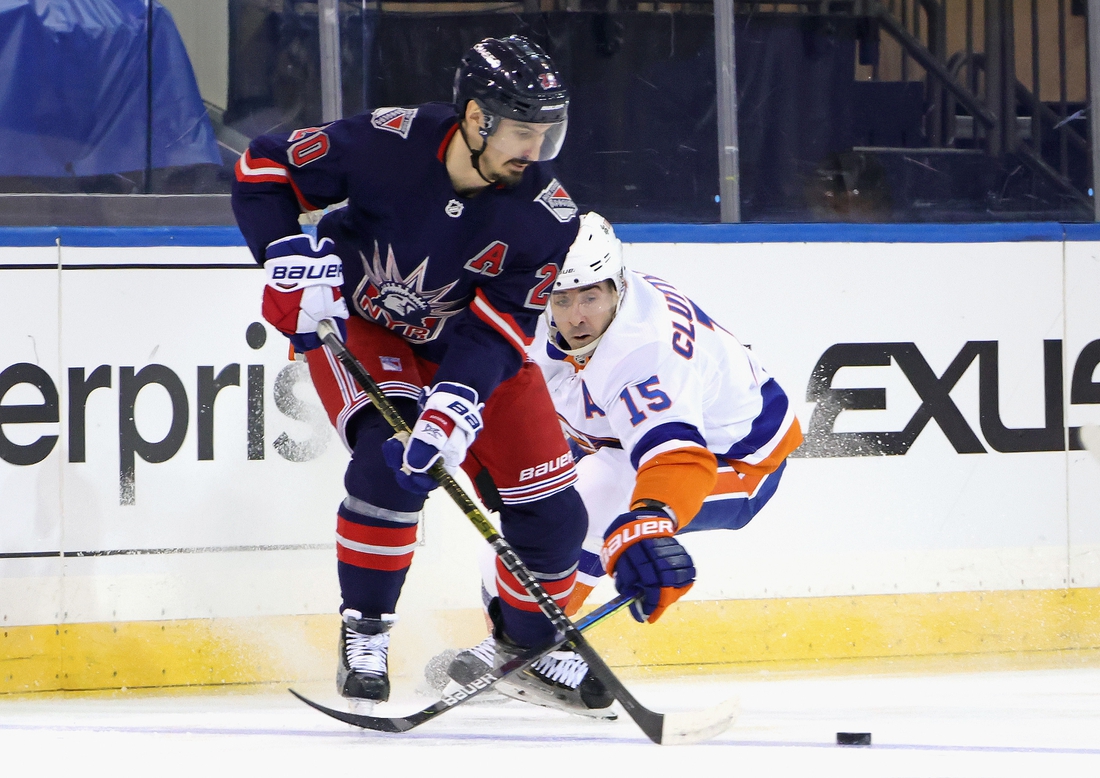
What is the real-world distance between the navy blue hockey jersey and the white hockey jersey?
0.29 metres

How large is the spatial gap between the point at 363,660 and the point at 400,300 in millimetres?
644

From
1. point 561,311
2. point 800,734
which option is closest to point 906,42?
point 561,311

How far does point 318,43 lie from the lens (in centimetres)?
324

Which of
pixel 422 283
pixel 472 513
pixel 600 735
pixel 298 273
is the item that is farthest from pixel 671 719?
pixel 298 273

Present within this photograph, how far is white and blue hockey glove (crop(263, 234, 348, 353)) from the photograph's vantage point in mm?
2139

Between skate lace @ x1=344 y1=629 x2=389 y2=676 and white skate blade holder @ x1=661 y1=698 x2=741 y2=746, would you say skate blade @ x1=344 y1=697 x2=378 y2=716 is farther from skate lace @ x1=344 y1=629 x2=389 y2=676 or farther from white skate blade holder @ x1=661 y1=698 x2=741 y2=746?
white skate blade holder @ x1=661 y1=698 x2=741 y2=746

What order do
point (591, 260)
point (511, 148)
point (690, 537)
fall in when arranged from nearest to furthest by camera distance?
point (511, 148)
point (591, 260)
point (690, 537)

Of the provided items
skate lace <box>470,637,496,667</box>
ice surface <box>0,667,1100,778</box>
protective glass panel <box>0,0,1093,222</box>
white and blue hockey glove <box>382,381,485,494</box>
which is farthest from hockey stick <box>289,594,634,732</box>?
protective glass panel <box>0,0,1093,222</box>

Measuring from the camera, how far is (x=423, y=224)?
2.20 m

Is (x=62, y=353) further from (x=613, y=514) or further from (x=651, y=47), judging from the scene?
(x=651, y=47)

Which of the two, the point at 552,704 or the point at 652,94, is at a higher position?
the point at 652,94

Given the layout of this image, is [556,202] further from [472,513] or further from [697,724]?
[697,724]

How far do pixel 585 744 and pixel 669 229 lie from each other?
1.52 m

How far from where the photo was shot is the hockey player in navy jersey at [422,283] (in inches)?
83.7
